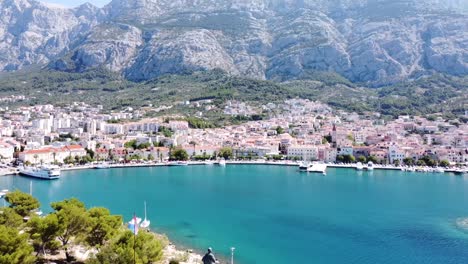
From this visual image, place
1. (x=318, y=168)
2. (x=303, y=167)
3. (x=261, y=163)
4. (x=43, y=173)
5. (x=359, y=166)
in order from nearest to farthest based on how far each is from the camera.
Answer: (x=43, y=173)
(x=318, y=168)
(x=303, y=167)
(x=359, y=166)
(x=261, y=163)

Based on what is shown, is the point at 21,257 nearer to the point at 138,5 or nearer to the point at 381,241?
the point at 381,241

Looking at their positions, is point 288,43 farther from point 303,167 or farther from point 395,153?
point 303,167

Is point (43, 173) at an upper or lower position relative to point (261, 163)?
lower

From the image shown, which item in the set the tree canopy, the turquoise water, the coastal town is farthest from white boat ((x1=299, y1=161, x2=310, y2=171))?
the tree canopy

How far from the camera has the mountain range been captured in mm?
128375

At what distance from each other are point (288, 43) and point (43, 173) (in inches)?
4304

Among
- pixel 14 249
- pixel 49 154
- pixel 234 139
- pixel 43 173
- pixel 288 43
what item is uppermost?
pixel 288 43

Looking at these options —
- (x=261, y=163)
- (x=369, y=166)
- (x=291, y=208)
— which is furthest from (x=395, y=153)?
(x=291, y=208)

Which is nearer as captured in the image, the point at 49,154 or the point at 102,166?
the point at 102,166

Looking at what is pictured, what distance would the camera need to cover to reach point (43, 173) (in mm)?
46062

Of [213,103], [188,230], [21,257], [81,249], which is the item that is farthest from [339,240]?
[213,103]

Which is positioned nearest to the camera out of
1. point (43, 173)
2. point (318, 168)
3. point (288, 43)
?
point (43, 173)

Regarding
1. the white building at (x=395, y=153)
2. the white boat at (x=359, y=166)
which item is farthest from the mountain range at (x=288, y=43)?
the white boat at (x=359, y=166)

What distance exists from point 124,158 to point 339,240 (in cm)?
4104
